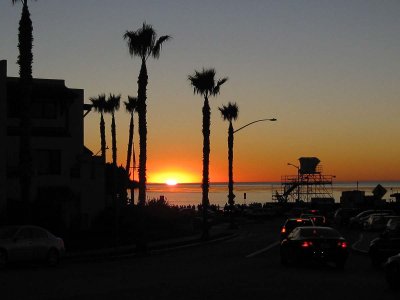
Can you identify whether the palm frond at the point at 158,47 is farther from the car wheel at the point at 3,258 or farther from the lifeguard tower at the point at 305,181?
the lifeguard tower at the point at 305,181

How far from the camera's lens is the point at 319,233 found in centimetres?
2497

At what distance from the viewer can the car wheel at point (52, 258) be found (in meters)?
27.0

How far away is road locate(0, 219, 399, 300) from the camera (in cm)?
1680

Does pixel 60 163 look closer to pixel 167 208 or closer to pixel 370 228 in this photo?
pixel 167 208

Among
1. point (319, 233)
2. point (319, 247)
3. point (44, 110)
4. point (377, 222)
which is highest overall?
point (44, 110)

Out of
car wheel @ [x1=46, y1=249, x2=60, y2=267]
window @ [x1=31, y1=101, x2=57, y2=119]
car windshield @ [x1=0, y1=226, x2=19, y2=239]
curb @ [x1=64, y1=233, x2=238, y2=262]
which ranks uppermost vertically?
window @ [x1=31, y1=101, x2=57, y2=119]

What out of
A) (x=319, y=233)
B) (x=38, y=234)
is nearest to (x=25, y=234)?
(x=38, y=234)

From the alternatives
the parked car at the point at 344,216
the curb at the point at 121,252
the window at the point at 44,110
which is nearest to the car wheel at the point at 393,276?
the curb at the point at 121,252

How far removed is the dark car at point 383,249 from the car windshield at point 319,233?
4.15 feet

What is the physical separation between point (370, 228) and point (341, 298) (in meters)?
38.8

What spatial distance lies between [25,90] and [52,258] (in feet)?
31.8

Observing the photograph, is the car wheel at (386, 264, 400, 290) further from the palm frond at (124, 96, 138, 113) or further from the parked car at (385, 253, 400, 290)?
the palm frond at (124, 96, 138, 113)

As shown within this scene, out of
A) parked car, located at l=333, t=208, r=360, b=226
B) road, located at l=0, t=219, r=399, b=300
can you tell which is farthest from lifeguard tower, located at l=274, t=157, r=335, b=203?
road, located at l=0, t=219, r=399, b=300

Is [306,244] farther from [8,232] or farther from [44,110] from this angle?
[44,110]
